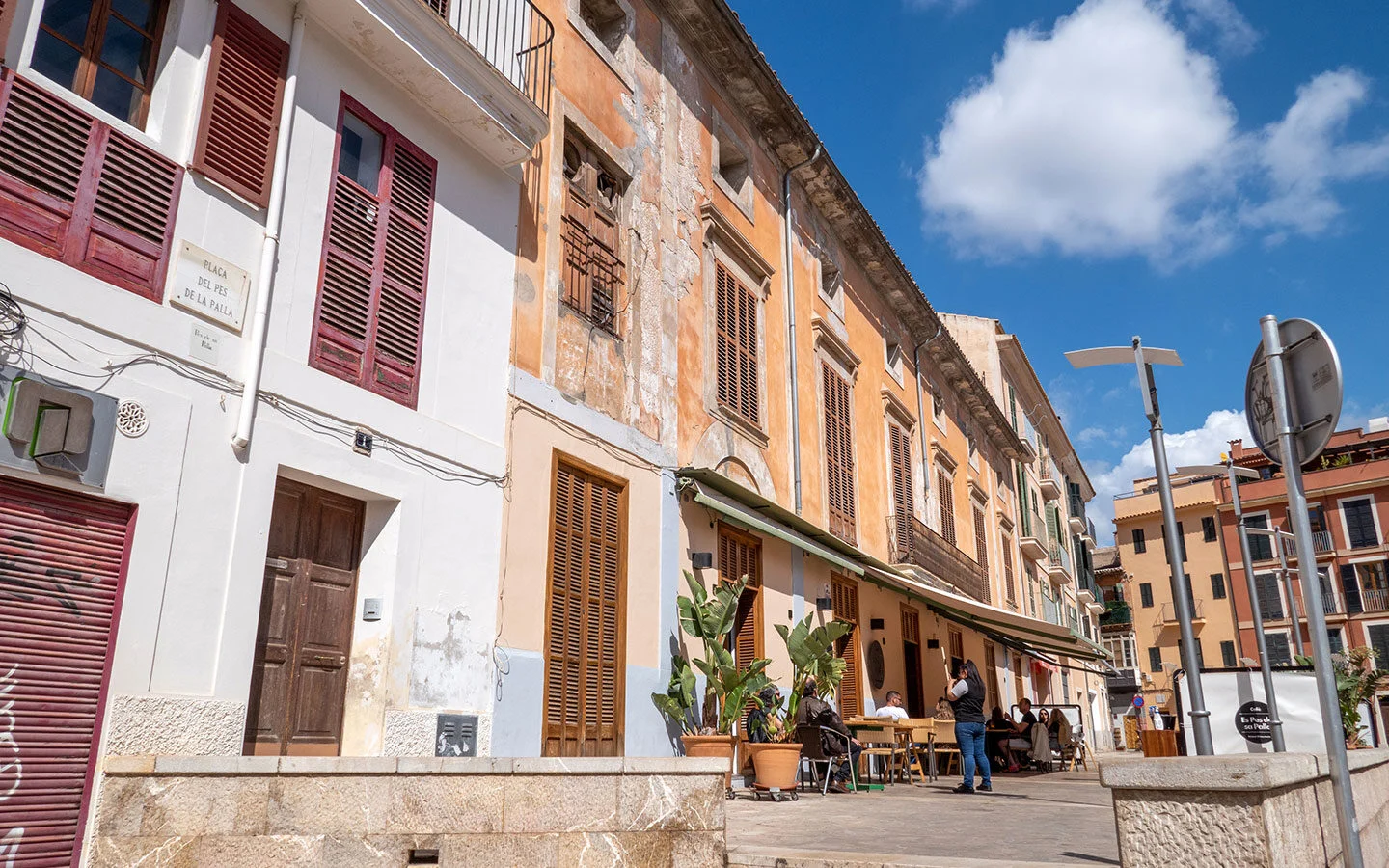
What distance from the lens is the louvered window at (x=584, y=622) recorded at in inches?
380

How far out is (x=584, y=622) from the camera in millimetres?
10148

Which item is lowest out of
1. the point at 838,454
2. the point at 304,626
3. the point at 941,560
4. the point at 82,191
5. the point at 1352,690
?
the point at 304,626

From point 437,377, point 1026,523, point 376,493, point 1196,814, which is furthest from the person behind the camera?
point 1026,523

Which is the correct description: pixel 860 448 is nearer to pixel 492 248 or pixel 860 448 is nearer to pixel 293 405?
pixel 492 248

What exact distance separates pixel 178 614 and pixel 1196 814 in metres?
5.62

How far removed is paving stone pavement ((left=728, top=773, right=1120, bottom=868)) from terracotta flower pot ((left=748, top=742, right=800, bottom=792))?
0.92 ft

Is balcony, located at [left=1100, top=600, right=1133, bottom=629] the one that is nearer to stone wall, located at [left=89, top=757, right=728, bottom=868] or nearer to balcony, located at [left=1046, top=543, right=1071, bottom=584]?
balcony, located at [left=1046, top=543, right=1071, bottom=584]

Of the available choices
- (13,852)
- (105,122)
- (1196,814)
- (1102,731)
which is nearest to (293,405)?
(105,122)

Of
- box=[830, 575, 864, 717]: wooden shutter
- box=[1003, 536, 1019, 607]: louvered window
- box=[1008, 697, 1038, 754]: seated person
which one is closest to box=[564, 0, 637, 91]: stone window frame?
box=[830, 575, 864, 717]: wooden shutter

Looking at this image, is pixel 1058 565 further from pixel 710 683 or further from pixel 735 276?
pixel 710 683

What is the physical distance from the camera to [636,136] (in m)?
12.4

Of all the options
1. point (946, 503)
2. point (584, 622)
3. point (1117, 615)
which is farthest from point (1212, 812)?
point (1117, 615)

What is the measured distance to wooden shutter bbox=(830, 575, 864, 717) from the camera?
16031 millimetres

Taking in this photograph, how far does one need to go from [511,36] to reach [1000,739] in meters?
14.3
